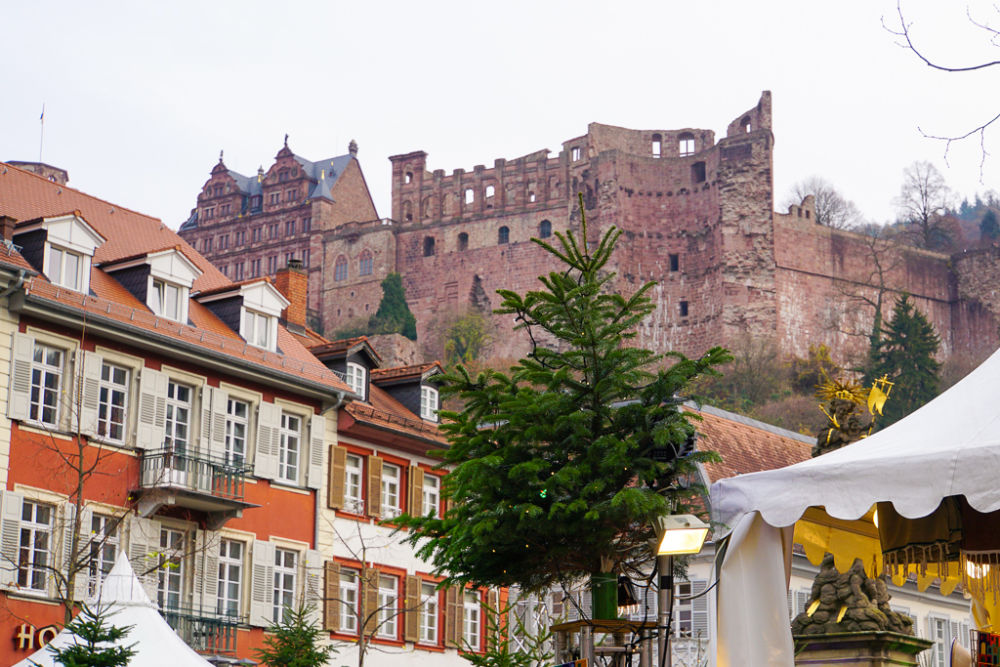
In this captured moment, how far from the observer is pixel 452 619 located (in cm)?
2884

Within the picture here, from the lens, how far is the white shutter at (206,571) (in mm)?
24031

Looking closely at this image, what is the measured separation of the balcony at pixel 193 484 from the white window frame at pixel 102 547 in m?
0.64

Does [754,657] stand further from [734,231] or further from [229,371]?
[734,231]

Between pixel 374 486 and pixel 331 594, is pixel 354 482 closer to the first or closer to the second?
pixel 374 486

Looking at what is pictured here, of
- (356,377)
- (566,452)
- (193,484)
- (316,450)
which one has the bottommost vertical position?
(566,452)

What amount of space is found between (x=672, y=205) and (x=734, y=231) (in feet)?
14.1

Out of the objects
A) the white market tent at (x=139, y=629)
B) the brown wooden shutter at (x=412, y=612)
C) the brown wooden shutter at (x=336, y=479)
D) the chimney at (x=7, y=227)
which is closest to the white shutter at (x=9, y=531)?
the chimney at (x=7, y=227)

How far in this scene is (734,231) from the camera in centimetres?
8225

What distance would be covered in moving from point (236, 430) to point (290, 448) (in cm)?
135

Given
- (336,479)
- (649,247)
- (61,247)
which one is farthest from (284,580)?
(649,247)

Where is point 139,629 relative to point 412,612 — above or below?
below

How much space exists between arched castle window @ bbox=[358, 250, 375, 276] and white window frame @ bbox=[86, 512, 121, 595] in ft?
220

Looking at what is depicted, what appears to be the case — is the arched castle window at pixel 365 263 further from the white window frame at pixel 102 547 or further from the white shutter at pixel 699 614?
the white window frame at pixel 102 547

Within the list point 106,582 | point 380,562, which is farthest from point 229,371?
point 106,582
